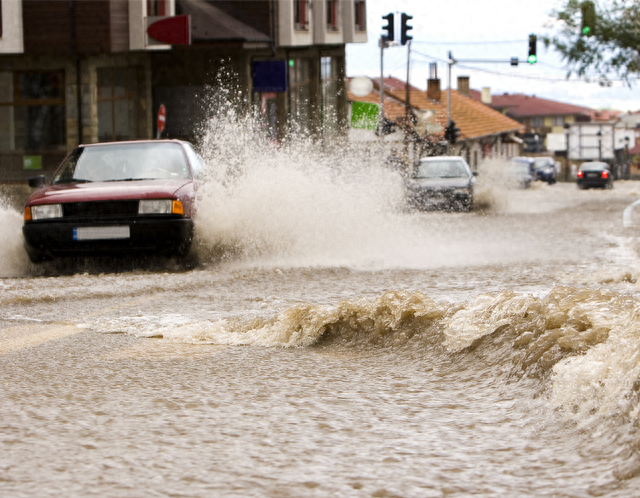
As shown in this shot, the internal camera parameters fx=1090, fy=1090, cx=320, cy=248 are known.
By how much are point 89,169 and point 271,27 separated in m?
21.3

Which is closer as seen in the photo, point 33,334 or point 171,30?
point 33,334

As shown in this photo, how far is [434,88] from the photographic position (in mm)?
74188

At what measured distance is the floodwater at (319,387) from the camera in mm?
3494

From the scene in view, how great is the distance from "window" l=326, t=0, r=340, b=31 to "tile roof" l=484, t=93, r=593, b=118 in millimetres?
99735

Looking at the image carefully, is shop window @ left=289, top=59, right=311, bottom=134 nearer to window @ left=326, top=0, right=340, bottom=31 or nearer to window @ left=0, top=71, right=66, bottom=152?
window @ left=326, top=0, right=340, bottom=31

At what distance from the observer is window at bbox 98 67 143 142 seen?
2836 centimetres

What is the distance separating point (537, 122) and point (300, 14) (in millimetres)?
112830

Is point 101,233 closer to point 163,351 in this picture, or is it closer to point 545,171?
point 163,351

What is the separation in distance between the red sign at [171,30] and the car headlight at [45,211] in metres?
17.0

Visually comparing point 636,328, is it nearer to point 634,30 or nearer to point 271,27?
point 271,27

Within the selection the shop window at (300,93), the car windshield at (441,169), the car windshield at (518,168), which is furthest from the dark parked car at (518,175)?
the car windshield at (441,169)

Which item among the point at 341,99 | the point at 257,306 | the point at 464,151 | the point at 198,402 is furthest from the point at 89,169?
the point at 464,151

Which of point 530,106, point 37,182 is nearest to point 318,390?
point 37,182

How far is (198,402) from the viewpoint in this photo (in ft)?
15.0
